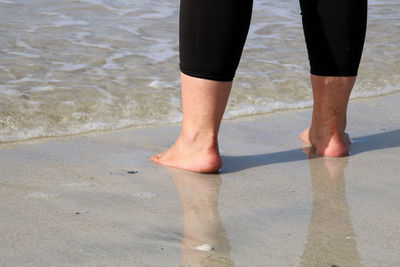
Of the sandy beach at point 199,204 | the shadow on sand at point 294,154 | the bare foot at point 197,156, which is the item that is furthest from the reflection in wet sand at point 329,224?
the bare foot at point 197,156

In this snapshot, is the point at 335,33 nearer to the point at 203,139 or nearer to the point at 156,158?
the point at 203,139

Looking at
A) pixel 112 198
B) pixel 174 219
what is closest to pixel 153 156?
pixel 112 198

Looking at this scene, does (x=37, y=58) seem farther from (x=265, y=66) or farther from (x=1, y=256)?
(x=1, y=256)

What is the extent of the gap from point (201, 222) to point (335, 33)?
91cm

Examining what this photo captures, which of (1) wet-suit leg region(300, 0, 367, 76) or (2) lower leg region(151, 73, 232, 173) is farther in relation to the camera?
(1) wet-suit leg region(300, 0, 367, 76)

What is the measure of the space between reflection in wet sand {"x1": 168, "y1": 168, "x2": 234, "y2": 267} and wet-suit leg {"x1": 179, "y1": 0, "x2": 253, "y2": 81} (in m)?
0.33

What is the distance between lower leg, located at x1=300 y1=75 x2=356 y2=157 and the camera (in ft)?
7.57

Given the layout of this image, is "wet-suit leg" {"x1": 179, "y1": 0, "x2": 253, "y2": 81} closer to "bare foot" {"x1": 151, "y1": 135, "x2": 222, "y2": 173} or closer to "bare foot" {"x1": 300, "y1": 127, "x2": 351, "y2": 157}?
"bare foot" {"x1": 151, "y1": 135, "x2": 222, "y2": 173}

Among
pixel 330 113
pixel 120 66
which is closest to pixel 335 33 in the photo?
pixel 330 113

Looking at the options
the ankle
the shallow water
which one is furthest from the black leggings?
the shallow water

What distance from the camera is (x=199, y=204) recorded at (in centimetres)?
185

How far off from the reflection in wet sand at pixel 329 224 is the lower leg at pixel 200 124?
35 cm

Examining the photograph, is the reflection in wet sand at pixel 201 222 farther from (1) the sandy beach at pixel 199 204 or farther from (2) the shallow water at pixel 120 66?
(2) the shallow water at pixel 120 66

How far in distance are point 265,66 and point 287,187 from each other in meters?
2.08
